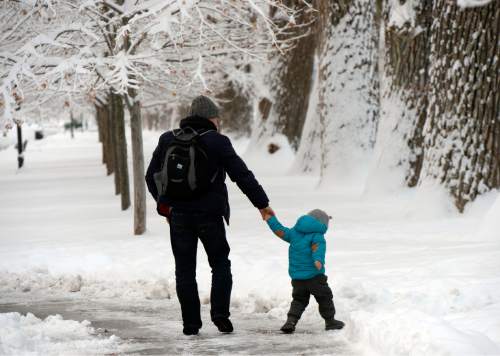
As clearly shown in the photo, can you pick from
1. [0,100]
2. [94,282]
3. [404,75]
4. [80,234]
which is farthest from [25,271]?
[404,75]

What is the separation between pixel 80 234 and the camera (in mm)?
11531

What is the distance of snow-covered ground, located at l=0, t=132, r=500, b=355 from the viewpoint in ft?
17.3

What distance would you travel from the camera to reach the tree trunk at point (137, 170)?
1091cm

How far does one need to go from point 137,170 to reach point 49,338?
5.59m

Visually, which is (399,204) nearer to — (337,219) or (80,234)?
(337,219)

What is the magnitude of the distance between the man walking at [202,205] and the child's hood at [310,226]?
0.83 ft

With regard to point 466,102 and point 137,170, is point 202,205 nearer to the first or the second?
point 466,102

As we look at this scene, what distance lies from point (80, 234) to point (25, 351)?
21.2 ft

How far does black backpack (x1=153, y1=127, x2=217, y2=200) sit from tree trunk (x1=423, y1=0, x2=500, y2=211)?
16.8 ft

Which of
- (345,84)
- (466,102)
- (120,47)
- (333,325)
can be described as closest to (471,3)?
(466,102)

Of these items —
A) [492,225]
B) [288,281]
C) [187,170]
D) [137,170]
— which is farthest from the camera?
[137,170]

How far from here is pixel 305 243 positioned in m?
5.85

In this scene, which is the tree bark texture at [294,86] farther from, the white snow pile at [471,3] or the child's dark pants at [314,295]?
the child's dark pants at [314,295]

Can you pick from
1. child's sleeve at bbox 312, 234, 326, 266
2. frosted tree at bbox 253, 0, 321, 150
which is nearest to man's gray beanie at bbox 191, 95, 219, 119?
child's sleeve at bbox 312, 234, 326, 266
